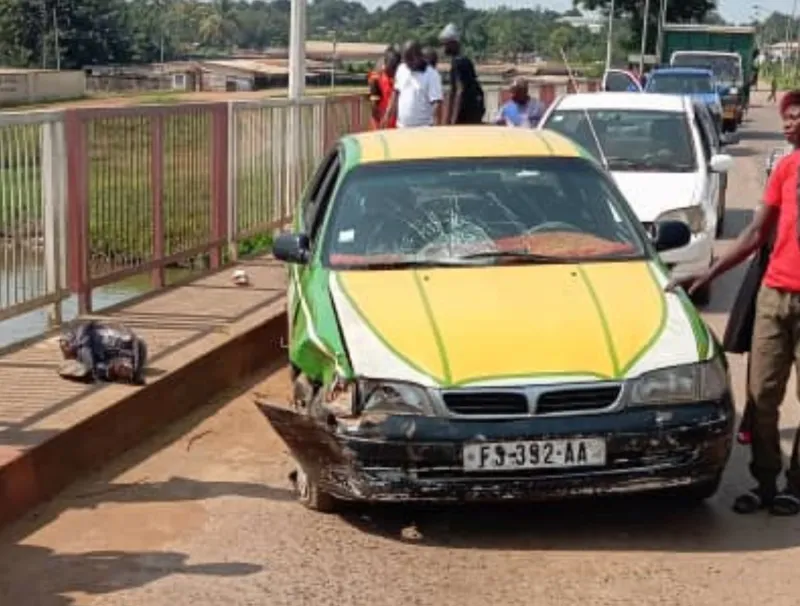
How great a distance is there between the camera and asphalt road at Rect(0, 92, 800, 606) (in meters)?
4.95

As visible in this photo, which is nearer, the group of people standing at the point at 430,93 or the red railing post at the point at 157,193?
the red railing post at the point at 157,193

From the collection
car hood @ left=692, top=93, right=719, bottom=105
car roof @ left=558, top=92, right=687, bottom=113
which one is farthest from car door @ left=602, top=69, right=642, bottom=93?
car roof @ left=558, top=92, right=687, bottom=113

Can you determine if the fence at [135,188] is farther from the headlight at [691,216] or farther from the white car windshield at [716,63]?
the white car windshield at [716,63]

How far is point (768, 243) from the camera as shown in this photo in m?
5.91

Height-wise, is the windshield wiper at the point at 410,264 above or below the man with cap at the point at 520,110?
below

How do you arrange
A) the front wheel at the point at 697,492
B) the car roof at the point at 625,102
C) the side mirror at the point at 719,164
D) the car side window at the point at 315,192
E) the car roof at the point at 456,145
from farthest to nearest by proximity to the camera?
the car roof at the point at 625,102
the side mirror at the point at 719,164
the car side window at the point at 315,192
the car roof at the point at 456,145
the front wheel at the point at 697,492

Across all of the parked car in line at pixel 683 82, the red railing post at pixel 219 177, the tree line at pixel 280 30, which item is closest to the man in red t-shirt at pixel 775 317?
the red railing post at pixel 219 177

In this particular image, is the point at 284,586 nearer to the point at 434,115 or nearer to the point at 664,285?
the point at 664,285

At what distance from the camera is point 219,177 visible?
11.1 metres

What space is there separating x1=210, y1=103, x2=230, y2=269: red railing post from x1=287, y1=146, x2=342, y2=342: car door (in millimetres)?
2824

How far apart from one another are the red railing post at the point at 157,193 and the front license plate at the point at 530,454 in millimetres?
5037

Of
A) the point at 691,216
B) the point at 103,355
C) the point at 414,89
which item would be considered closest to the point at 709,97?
the point at 414,89

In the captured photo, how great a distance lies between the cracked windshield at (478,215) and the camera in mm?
6441

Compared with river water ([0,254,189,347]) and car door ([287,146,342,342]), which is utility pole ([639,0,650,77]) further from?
car door ([287,146,342,342])
